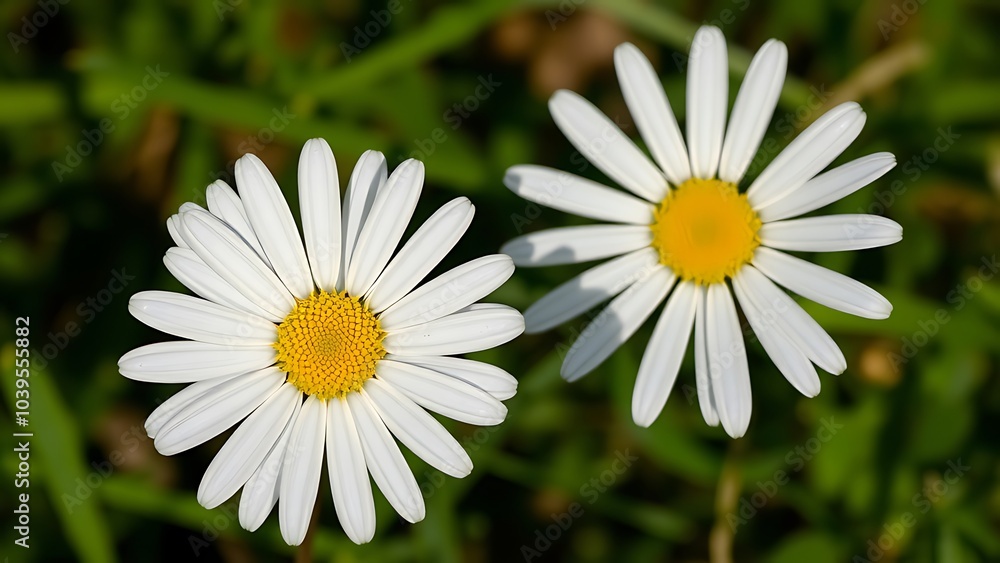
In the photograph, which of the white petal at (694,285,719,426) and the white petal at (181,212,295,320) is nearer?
the white petal at (181,212,295,320)

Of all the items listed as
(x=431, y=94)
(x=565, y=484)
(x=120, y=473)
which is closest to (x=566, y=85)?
(x=431, y=94)

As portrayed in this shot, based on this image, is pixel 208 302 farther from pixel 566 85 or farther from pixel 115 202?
pixel 566 85

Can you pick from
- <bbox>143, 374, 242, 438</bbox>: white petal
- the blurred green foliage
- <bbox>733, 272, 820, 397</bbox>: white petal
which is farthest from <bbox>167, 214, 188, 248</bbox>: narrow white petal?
<bbox>733, 272, 820, 397</bbox>: white petal

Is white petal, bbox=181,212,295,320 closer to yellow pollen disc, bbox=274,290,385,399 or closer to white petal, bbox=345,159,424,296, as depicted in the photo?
yellow pollen disc, bbox=274,290,385,399

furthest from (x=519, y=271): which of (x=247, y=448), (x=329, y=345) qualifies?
(x=247, y=448)

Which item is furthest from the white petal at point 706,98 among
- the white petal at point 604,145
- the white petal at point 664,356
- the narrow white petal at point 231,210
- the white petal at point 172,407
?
the white petal at point 172,407

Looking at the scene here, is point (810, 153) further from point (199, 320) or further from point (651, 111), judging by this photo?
point (199, 320)
